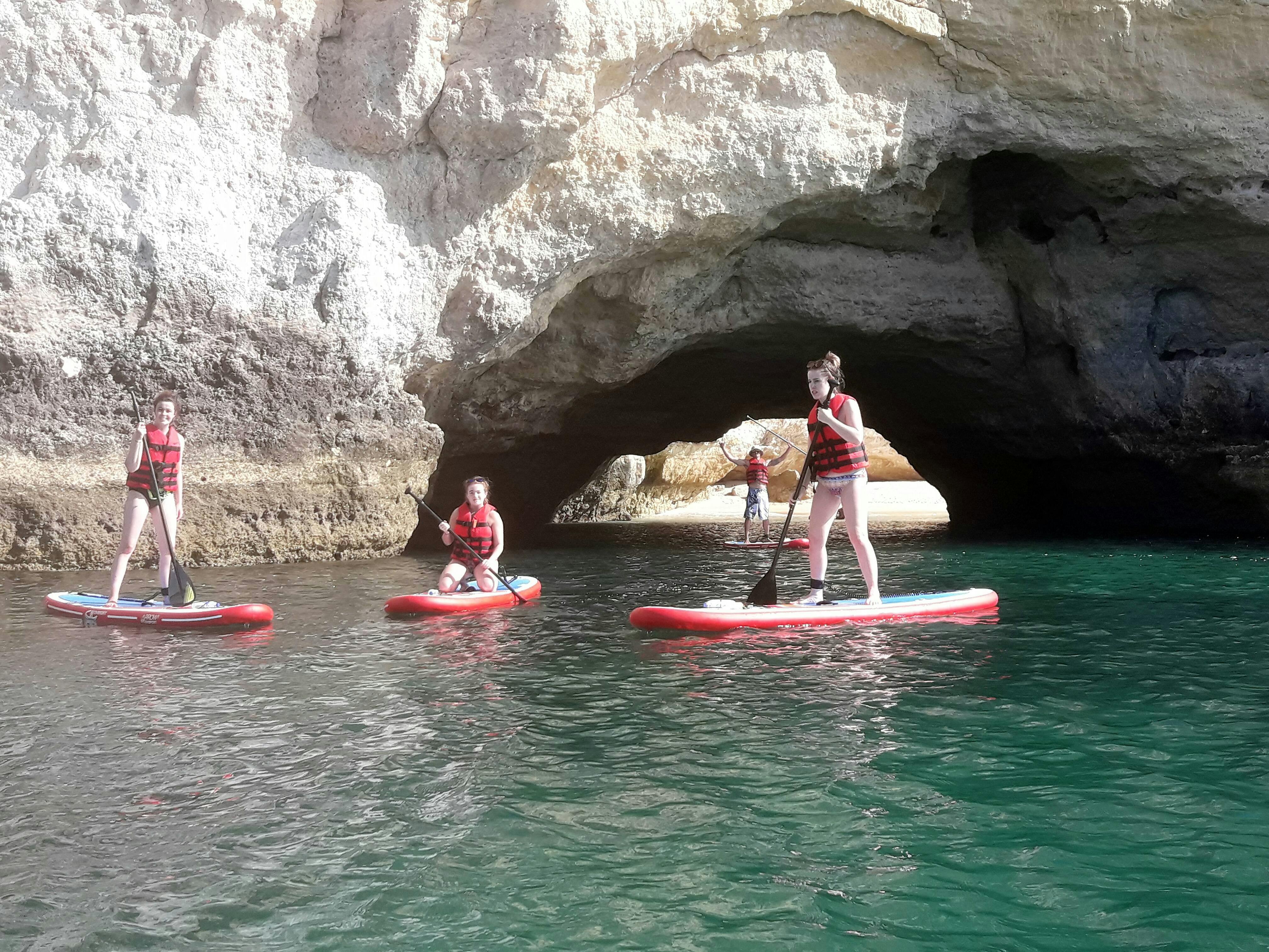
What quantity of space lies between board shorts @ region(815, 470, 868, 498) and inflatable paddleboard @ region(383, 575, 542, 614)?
2.58m

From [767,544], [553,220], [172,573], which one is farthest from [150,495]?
[767,544]

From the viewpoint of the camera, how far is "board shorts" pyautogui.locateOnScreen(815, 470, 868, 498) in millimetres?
7523

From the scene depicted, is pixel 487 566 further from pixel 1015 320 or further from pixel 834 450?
pixel 1015 320

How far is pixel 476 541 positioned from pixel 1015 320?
1026 cm

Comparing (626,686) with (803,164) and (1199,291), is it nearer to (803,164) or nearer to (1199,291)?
(803,164)

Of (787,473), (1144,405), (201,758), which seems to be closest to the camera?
(201,758)

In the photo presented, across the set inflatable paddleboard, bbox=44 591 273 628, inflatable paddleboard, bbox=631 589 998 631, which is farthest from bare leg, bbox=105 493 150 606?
inflatable paddleboard, bbox=631 589 998 631

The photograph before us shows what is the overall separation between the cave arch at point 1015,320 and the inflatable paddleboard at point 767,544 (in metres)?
2.84

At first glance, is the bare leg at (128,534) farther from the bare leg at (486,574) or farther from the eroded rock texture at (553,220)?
the eroded rock texture at (553,220)

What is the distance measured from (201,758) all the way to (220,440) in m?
7.71

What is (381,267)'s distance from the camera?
11727 mm

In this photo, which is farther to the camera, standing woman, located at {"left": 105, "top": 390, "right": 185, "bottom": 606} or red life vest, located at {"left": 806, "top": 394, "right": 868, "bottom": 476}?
standing woman, located at {"left": 105, "top": 390, "right": 185, "bottom": 606}

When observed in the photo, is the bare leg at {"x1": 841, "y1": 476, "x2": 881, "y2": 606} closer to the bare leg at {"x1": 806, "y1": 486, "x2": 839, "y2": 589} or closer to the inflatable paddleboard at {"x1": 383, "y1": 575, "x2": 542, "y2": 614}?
the bare leg at {"x1": 806, "y1": 486, "x2": 839, "y2": 589}

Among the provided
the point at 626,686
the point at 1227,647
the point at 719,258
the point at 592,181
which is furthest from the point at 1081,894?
the point at 719,258
